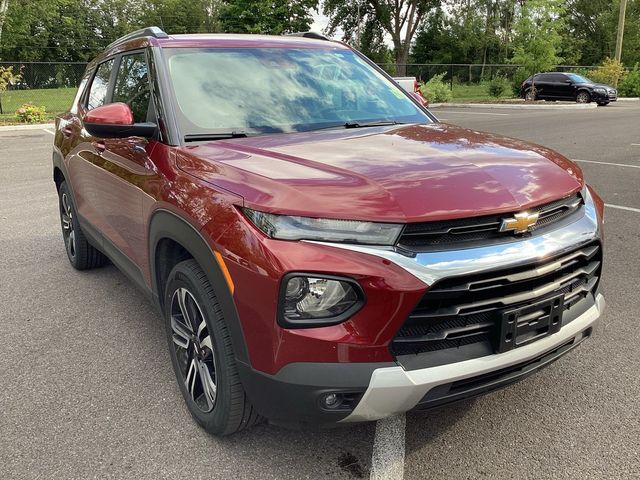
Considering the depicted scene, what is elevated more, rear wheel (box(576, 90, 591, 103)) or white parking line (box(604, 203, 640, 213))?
rear wheel (box(576, 90, 591, 103))

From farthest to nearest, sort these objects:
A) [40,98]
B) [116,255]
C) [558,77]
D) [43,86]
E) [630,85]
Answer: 1. [630,85]
2. [43,86]
3. [40,98]
4. [558,77]
5. [116,255]

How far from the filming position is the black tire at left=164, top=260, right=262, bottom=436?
2332mm

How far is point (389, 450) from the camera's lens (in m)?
2.51

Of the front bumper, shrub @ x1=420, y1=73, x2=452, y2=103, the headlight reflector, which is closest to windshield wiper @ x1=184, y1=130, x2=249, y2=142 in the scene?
the headlight reflector

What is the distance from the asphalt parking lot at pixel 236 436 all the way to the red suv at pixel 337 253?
0.22 metres

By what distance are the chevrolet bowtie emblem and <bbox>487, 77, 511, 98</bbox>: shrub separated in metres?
32.8

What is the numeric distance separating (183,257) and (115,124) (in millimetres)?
779

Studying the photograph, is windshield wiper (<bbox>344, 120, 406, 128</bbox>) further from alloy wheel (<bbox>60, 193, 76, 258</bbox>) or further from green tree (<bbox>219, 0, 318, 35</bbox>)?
green tree (<bbox>219, 0, 318, 35</bbox>)

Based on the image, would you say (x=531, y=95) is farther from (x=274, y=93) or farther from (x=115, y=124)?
A: (x=115, y=124)

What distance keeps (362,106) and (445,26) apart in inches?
2233

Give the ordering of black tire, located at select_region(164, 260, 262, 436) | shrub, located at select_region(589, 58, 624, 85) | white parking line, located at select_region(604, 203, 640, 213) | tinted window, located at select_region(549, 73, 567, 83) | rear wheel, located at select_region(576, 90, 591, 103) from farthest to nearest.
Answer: shrub, located at select_region(589, 58, 624, 85) < tinted window, located at select_region(549, 73, 567, 83) < rear wheel, located at select_region(576, 90, 591, 103) < white parking line, located at select_region(604, 203, 640, 213) < black tire, located at select_region(164, 260, 262, 436)

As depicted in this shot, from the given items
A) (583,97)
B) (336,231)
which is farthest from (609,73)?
(336,231)

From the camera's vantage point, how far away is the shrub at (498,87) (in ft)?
107

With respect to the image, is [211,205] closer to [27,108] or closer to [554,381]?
[554,381]
